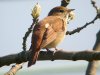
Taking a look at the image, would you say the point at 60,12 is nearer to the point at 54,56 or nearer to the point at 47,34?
the point at 47,34

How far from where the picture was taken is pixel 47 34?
509 cm

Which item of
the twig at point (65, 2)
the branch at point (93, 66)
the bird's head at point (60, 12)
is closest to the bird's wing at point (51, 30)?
the twig at point (65, 2)

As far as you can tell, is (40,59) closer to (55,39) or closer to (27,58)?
(27,58)

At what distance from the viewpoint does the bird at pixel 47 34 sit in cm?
464

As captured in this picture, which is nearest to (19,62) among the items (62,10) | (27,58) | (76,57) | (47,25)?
(27,58)

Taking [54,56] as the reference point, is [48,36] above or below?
below

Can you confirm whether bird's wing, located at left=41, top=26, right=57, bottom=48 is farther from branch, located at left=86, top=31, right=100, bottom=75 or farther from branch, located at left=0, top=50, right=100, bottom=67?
branch, located at left=86, top=31, right=100, bottom=75

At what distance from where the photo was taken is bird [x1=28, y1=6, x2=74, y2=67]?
4.64 m

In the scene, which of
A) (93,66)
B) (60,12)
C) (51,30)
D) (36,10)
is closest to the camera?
(36,10)

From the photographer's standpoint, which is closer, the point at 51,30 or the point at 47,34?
the point at 47,34

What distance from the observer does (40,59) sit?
14.2 ft

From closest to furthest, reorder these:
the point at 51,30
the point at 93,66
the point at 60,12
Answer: the point at 93,66 → the point at 51,30 → the point at 60,12

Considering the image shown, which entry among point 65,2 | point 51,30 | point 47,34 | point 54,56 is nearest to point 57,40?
point 51,30

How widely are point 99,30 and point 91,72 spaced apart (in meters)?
0.62
